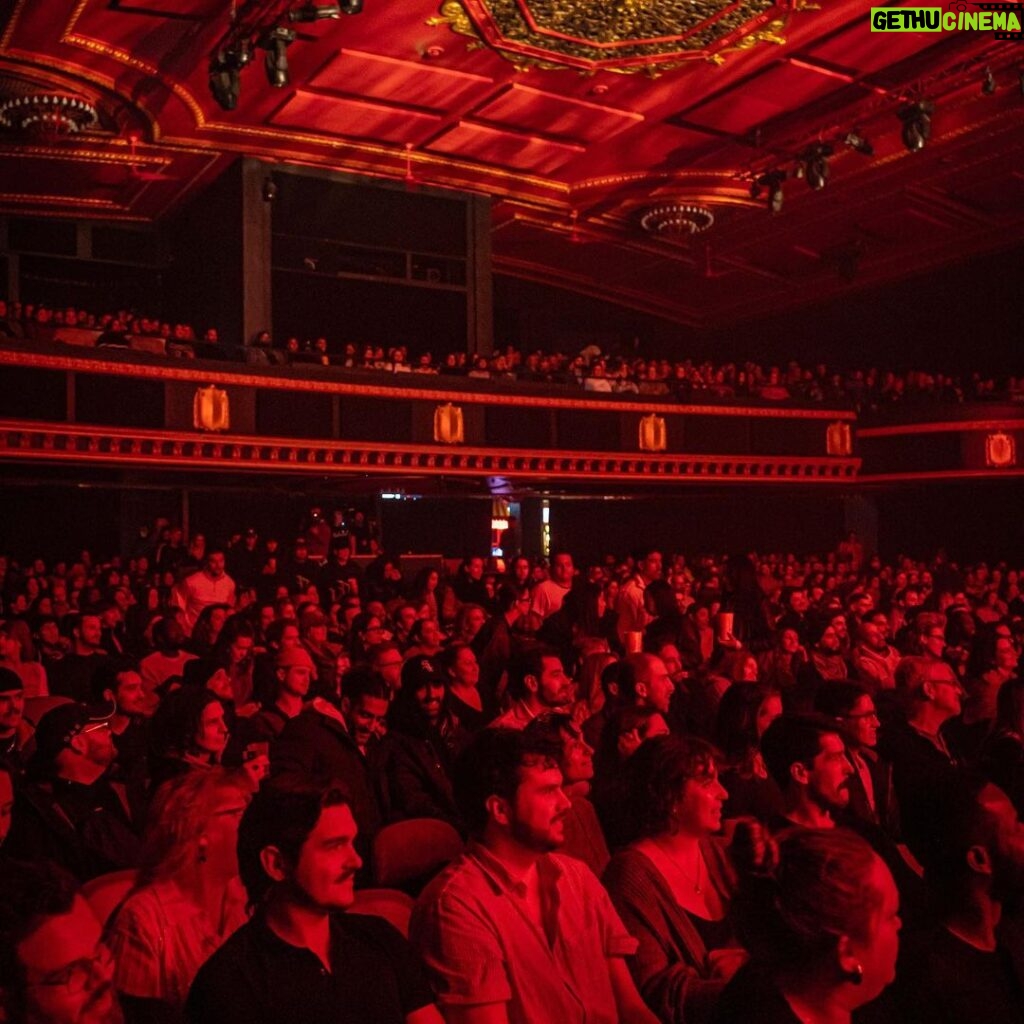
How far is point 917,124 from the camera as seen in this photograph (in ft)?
42.8

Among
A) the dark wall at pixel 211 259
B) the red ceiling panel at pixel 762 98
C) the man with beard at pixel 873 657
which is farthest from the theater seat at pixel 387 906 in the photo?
the dark wall at pixel 211 259

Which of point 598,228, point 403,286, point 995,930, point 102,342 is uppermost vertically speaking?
point 598,228

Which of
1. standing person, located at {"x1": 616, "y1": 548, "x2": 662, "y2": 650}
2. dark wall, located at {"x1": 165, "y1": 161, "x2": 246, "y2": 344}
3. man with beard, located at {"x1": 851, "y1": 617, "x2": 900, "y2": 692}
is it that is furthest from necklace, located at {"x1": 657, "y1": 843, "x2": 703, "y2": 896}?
dark wall, located at {"x1": 165, "y1": 161, "x2": 246, "y2": 344}

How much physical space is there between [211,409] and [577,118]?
6.02 m

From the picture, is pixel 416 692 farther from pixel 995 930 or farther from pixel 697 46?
pixel 697 46

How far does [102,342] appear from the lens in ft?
44.5

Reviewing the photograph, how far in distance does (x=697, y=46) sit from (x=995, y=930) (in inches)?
480

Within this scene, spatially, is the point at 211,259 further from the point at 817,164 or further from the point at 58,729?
the point at 58,729

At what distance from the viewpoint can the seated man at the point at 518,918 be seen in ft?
8.09

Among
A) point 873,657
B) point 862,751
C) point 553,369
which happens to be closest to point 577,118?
point 553,369

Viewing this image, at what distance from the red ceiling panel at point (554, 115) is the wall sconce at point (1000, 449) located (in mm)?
7124

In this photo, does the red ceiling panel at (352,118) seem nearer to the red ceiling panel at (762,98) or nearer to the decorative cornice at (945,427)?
the red ceiling panel at (762,98)

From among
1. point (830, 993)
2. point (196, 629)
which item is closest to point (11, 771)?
point (830, 993)

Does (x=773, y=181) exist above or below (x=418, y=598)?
above
